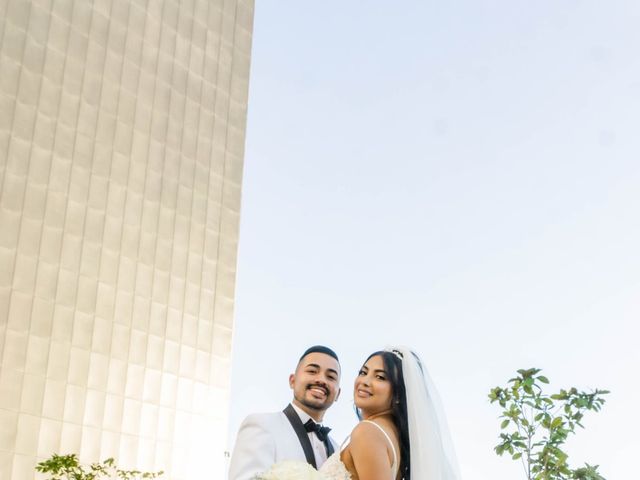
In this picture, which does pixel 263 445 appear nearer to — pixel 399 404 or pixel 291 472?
pixel 399 404

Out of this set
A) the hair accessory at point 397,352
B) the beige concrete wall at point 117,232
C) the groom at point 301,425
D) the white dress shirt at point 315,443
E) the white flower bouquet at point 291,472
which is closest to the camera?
the white flower bouquet at point 291,472

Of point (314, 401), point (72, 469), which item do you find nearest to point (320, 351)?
point (314, 401)

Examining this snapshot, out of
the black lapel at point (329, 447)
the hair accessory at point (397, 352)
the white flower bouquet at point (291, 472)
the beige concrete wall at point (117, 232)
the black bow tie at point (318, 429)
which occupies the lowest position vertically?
the white flower bouquet at point (291, 472)

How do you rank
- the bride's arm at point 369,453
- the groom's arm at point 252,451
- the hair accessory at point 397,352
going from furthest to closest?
the groom's arm at point 252,451, the hair accessory at point 397,352, the bride's arm at point 369,453

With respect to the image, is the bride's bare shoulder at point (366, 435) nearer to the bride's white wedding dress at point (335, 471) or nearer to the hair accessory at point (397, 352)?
the bride's white wedding dress at point (335, 471)

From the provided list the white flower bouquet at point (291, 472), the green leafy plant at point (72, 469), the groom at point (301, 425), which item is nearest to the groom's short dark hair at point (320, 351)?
the groom at point (301, 425)

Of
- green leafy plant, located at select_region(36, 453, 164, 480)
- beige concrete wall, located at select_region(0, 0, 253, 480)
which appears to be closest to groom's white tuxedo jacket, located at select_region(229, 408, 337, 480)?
green leafy plant, located at select_region(36, 453, 164, 480)

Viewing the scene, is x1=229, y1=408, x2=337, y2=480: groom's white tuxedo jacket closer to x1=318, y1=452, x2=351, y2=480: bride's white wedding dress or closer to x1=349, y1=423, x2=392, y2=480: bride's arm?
x1=318, y1=452, x2=351, y2=480: bride's white wedding dress

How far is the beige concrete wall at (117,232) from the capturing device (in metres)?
24.2

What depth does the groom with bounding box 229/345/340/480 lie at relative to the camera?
6715 mm

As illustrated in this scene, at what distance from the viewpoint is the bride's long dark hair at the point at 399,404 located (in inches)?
232

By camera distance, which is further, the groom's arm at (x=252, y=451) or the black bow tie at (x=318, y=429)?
the black bow tie at (x=318, y=429)

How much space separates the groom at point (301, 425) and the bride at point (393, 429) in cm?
88

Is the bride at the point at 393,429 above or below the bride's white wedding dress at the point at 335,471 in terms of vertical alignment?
above
